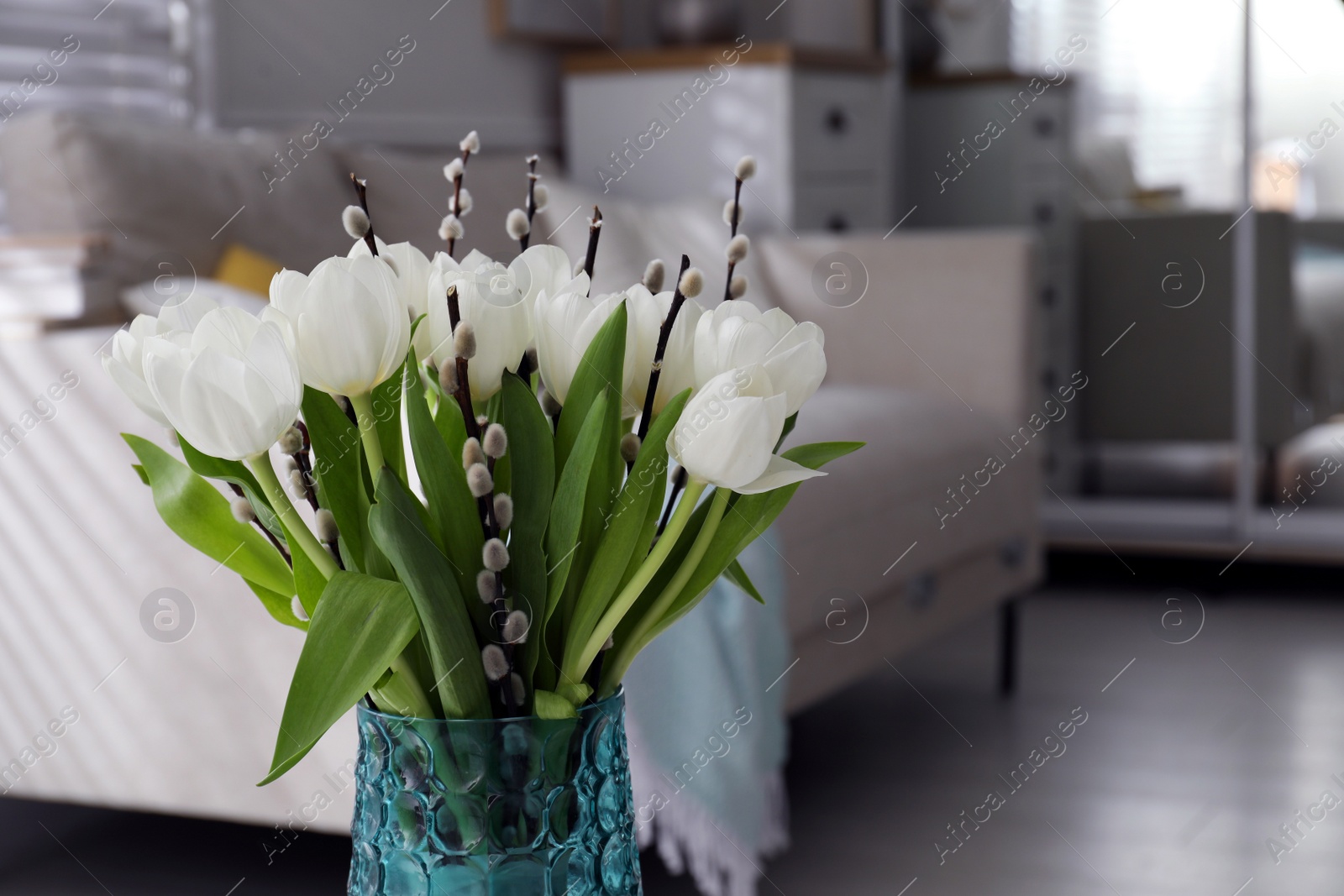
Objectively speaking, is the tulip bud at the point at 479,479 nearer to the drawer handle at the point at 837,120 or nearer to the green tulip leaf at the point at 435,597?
the green tulip leaf at the point at 435,597

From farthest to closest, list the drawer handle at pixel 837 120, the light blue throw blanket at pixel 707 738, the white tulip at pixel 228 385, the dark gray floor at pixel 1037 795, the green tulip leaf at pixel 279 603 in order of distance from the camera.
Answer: the drawer handle at pixel 837 120
the dark gray floor at pixel 1037 795
the light blue throw blanket at pixel 707 738
the green tulip leaf at pixel 279 603
the white tulip at pixel 228 385

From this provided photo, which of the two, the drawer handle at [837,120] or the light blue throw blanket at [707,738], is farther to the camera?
the drawer handle at [837,120]

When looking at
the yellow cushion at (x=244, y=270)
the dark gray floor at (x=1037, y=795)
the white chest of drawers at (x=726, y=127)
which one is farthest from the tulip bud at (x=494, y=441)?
the white chest of drawers at (x=726, y=127)

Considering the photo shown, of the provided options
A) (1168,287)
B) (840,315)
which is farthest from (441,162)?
(1168,287)

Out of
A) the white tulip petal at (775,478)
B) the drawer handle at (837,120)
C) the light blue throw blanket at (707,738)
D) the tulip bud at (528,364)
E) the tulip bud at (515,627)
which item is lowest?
the light blue throw blanket at (707,738)

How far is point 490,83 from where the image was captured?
291 cm

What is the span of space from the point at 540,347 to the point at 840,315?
6.52ft

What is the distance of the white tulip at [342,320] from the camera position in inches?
18.2

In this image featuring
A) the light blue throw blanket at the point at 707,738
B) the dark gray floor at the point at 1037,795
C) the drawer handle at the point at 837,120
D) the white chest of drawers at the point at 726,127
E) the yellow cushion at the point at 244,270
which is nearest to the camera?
the light blue throw blanket at the point at 707,738

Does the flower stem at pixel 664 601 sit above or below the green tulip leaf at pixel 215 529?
below

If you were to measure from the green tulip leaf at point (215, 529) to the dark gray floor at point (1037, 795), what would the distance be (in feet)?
3.80

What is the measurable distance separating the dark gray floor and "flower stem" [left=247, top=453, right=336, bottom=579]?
3.88 ft

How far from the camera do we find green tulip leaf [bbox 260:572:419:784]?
0.48 metres

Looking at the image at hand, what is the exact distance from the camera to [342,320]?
466 mm
